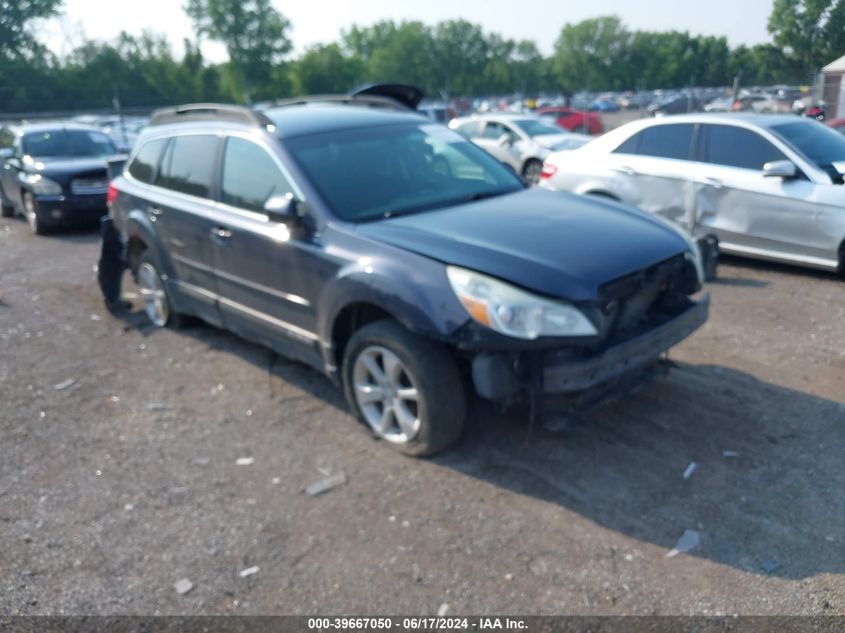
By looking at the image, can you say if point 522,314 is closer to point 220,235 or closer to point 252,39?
point 220,235

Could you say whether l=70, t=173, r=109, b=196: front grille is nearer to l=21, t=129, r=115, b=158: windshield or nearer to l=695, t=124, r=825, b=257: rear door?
l=21, t=129, r=115, b=158: windshield

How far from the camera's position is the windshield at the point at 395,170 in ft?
15.8

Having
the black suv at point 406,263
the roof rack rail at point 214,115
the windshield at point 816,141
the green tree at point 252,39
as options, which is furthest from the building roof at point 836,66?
the green tree at point 252,39

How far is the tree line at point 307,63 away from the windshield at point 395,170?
13709 millimetres

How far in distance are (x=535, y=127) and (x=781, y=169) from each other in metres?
10.1

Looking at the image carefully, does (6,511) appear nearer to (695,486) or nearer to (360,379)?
(360,379)

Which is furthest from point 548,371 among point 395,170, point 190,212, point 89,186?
point 89,186

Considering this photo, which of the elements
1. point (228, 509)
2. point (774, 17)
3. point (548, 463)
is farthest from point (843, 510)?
point (774, 17)

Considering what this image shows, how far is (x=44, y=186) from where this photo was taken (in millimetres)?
11688

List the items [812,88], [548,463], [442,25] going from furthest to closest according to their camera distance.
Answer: [442,25]
[812,88]
[548,463]

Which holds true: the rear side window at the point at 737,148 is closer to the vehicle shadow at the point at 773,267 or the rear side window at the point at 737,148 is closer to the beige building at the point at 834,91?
the vehicle shadow at the point at 773,267

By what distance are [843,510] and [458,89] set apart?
80.9 metres

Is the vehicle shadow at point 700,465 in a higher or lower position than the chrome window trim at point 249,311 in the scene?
lower

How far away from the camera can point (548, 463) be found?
13.9 feet
